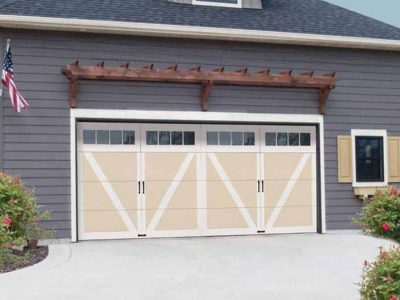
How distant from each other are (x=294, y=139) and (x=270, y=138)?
1.77 feet

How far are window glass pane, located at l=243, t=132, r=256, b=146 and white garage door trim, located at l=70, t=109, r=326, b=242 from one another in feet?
0.99

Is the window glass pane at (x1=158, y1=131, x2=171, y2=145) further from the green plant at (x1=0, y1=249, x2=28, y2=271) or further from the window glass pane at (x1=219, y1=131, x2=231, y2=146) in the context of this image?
the green plant at (x1=0, y1=249, x2=28, y2=271)

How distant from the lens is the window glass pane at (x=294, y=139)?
1084 centimetres

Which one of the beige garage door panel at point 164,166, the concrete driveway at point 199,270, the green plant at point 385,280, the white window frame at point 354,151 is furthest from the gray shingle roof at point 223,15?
the green plant at point 385,280

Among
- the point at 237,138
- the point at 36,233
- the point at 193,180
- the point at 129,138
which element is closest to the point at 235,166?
the point at 237,138

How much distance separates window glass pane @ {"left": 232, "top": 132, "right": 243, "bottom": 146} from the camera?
10531 millimetres

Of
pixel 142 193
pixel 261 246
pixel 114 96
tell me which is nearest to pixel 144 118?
pixel 114 96

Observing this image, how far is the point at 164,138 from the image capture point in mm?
10195

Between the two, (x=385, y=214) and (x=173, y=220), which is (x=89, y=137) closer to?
(x=173, y=220)

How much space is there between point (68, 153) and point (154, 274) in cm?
357

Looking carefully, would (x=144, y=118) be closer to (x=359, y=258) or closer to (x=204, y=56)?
(x=204, y=56)

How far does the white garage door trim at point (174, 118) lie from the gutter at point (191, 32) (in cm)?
146

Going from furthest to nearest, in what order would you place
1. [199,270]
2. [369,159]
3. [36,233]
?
[369,159] → [36,233] → [199,270]

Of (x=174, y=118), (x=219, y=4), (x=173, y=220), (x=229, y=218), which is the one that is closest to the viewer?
(x=174, y=118)
